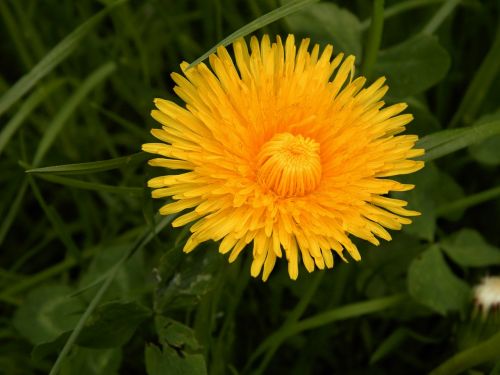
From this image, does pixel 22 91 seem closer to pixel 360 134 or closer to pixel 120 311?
pixel 120 311

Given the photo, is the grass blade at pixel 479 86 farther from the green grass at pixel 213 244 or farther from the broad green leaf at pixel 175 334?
the broad green leaf at pixel 175 334

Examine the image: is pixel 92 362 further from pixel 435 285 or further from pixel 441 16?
pixel 441 16

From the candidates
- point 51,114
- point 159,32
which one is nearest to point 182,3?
point 159,32

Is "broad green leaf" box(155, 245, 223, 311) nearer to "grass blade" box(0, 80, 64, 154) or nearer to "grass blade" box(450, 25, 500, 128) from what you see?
"grass blade" box(0, 80, 64, 154)

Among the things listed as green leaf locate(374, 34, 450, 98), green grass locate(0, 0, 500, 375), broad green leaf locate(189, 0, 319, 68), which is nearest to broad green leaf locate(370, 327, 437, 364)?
green grass locate(0, 0, 500, 375)

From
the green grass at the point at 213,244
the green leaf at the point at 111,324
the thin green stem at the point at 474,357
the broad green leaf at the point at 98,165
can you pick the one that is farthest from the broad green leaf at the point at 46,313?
the thin green stem at the point at 474,357

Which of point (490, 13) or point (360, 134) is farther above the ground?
point (490, 13)
